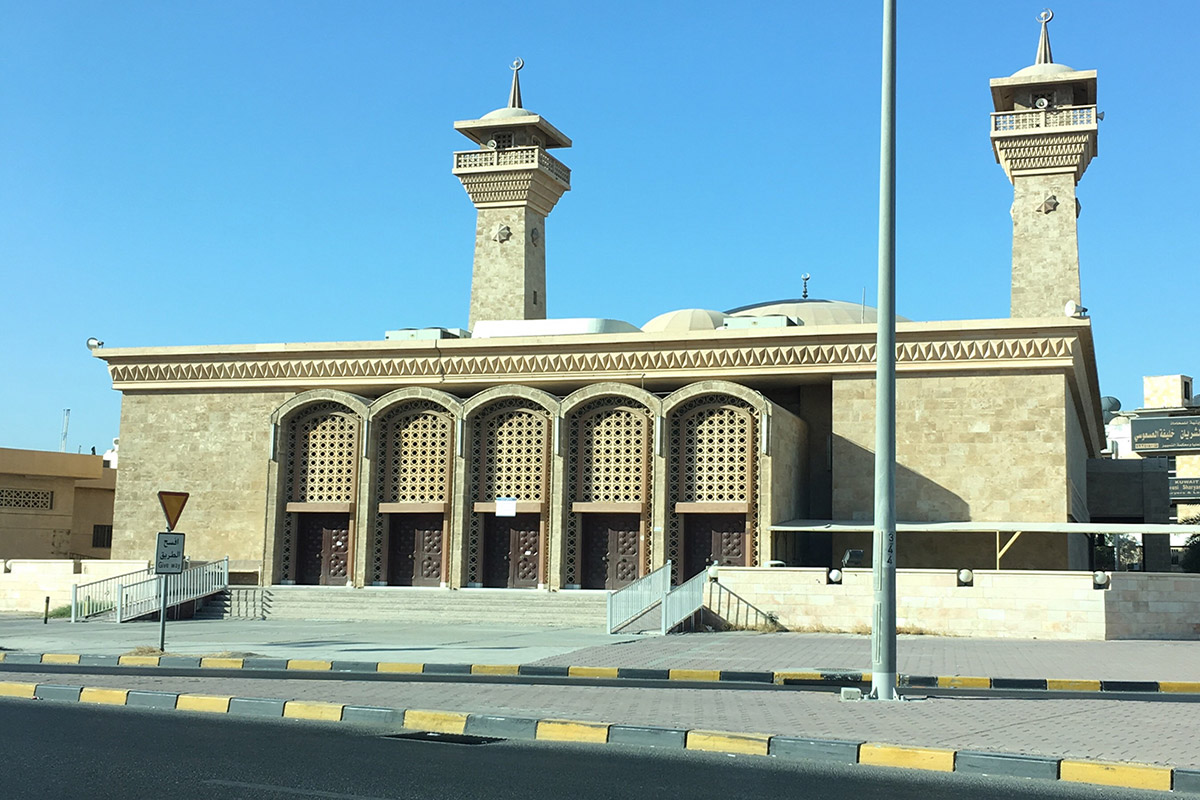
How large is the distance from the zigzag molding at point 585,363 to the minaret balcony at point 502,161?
1147 cm

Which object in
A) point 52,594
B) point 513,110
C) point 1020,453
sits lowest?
point 52,594

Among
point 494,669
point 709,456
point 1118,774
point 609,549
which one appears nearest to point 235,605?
point 609,549

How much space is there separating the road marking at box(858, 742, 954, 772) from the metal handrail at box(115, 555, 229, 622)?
18547 mm

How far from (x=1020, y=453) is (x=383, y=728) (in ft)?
64.6

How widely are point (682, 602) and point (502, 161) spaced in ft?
71.4

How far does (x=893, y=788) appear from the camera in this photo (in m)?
7.73

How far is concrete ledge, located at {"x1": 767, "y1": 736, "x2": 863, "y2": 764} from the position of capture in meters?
8.78

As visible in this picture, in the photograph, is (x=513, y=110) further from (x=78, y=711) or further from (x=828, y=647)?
(x=78, y=711)

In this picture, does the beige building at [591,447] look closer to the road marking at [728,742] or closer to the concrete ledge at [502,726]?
the concrete ledge at [502,726]

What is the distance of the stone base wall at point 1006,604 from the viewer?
20859 mm

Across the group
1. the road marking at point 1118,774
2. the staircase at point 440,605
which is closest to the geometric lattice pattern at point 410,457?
the staircase at point 440,605

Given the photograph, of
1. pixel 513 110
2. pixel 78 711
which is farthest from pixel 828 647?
pixel 513 110

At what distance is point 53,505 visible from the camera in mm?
40469

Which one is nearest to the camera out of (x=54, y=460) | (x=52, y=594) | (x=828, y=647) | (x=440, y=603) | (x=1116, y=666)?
(x=1116, y=666)
